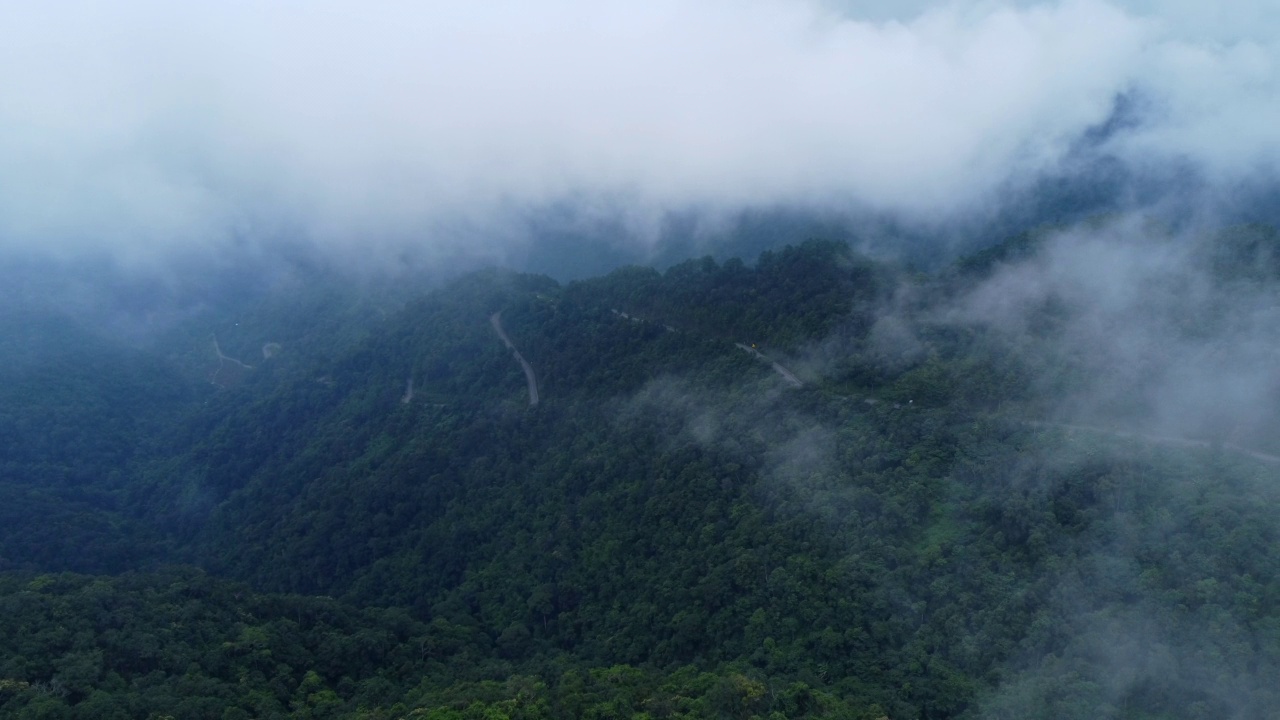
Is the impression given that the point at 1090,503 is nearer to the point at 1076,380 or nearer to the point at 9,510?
the point at 1076,380

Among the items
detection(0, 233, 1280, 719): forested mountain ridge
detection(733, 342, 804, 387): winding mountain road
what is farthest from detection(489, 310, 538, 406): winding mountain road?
detection(733, 342, 804, 387): winding mountain road

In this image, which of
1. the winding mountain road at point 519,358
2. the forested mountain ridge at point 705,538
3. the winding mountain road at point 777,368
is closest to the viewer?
the forested mountain ridge at point 705,538

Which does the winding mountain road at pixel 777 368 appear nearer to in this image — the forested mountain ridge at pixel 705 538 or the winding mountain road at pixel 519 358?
the forested mountain ridge at pixel 705 538

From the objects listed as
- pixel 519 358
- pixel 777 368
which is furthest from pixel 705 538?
pixel 519 358

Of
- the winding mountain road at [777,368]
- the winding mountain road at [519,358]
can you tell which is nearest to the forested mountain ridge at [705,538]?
the winding mountain road at [777,368]

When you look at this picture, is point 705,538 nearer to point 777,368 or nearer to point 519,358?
point 777,368
